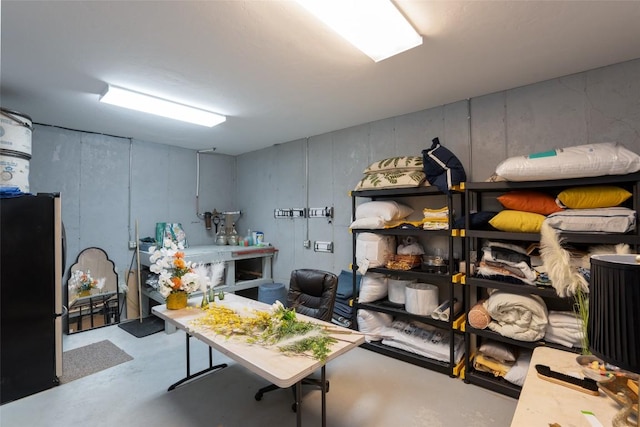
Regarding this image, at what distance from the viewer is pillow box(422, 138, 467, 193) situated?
106 inches

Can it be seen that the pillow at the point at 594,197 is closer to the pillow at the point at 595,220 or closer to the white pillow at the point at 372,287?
the pillow at the point at 595,220

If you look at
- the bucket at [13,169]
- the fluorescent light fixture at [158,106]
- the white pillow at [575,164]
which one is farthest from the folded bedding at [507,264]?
the bucket at [13,169]

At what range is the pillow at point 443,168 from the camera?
8.82ft

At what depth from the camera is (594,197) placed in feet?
6.91

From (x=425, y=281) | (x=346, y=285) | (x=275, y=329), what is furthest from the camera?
(x=346, y=285)

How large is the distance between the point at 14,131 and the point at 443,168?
3.76 metres

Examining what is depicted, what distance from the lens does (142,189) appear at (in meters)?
4.46

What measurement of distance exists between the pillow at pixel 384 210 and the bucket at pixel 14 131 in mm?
3191

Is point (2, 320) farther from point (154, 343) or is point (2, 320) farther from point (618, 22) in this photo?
point (618, 22)

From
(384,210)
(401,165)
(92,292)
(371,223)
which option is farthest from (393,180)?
(92,292)

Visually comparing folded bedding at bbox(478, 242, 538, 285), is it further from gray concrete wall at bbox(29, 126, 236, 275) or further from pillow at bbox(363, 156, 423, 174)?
gray concrete wall at bbox(29, 126, 236, 275)

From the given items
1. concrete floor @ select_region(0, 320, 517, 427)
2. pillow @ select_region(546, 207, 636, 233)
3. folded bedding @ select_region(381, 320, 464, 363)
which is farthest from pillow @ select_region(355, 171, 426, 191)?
concrete floor @ select_region(0, 320, 517, 427)

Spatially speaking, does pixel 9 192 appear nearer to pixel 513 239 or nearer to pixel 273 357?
pixel 273 357

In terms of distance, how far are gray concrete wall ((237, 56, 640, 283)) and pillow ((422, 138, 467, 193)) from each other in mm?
364
